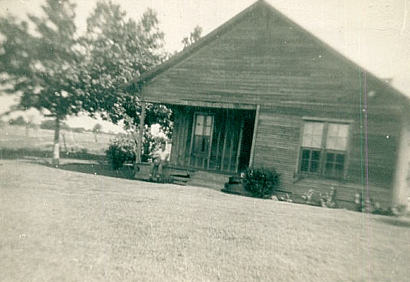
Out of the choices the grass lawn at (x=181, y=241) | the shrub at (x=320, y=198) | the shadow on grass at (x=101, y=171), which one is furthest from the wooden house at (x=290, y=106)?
the shadow on grass at (x=101, y=171)

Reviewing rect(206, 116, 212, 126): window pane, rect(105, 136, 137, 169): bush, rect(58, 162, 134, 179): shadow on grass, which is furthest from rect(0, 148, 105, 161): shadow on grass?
rect(206, 116, 212, 126): window pane

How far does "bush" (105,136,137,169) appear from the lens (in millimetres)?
18047

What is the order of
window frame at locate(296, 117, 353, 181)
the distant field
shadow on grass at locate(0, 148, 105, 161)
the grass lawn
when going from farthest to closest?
the distant field, shadow on grass at locate(0, 148, 105, 161), window frame at locate(296, 117, 353, 181), the grass lawn

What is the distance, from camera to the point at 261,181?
39.4ft

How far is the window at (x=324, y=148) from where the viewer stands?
38.4 feet

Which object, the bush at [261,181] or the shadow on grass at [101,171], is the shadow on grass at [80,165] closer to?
the shadow on grass at [101,171]

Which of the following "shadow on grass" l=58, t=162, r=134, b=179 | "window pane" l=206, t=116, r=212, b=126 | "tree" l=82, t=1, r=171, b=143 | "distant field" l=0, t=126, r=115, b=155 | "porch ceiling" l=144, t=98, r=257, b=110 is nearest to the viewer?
"porch ceiling" l=144, t=98, r=257, b=110

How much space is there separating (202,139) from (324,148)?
19.5 ft

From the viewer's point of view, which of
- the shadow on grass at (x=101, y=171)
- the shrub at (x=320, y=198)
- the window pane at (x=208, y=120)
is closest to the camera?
the shrub at (x=320, y=198)

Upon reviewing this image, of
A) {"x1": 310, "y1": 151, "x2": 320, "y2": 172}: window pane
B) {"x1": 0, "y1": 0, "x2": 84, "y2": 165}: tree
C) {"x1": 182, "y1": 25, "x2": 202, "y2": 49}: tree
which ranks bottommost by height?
{"x1": 310, "y1": 151, "x2": 320, "y2": 172}: window pane

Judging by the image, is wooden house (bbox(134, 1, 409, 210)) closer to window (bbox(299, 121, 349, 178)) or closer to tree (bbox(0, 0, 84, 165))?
window (bbox(299, 121, 349, 178))

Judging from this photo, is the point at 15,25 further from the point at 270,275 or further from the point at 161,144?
the point at 270,275

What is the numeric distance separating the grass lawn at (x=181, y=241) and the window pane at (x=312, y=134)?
3783 mm

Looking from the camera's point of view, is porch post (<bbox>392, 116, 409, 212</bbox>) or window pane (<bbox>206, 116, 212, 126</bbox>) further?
window pane (<bbox>206, 116, 212, 126</bbox>)
